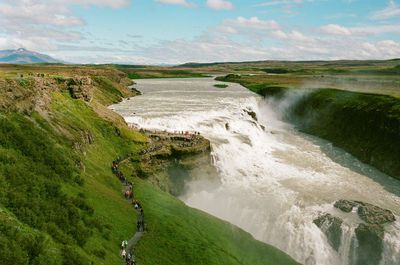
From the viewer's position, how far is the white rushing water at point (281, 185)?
2794cm

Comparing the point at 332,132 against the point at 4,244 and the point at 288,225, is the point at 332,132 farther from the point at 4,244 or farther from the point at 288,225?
the point at 4,244

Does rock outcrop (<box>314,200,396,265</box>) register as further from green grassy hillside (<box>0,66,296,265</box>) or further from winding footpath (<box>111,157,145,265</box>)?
winding footpath (<box>111,157,145,265</box>)

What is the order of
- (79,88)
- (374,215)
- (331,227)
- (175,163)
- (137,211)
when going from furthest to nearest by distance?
(79,88) → (175,163) → (374,215) → (331,227) → (137,211)

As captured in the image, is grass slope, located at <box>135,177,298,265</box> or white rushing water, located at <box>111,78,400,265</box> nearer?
grass slope, located at <box>135,177,298,265</box>

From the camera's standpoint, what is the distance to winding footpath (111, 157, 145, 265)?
Answer: 18473mm

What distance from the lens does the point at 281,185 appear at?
123ft

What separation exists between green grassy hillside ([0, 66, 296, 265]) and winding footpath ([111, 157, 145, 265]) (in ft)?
1.76

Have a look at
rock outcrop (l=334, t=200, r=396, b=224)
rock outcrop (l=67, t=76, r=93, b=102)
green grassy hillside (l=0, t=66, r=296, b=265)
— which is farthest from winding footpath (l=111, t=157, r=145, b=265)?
rock outcrop (l=334, t=200, r=396, b=224)

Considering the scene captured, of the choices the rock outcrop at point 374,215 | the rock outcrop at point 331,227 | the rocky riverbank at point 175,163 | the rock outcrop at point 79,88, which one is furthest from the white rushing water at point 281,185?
the rock outcrop at point 79,88

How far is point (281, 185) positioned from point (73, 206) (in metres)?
27.5

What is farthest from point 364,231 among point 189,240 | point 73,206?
point 73,206

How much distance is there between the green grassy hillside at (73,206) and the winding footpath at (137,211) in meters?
0.54

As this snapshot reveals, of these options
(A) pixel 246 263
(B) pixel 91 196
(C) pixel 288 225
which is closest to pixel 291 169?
(C) pixel 288 225

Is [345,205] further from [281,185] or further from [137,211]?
[137,211]
